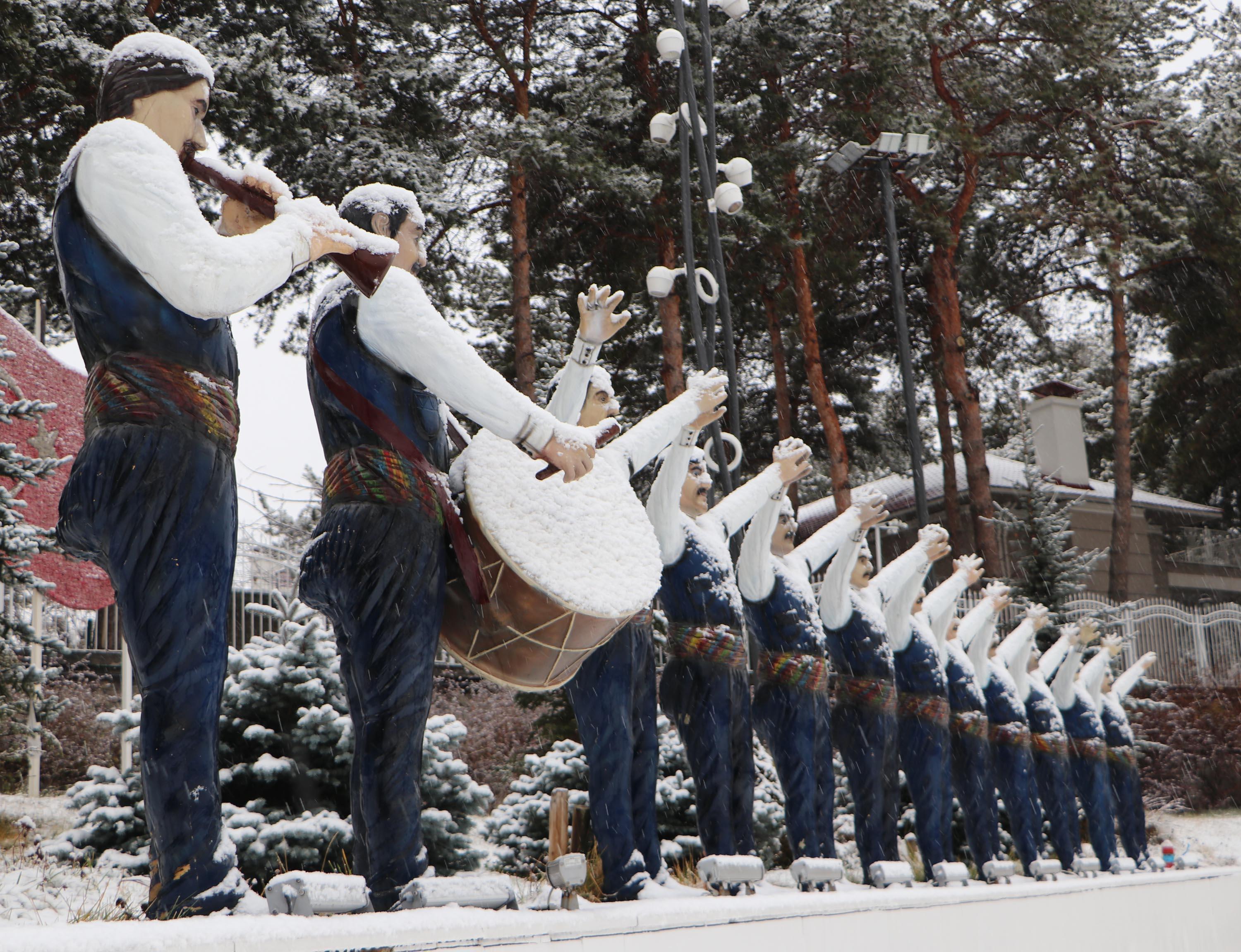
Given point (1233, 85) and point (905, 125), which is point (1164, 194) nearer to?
point (1233, 85)

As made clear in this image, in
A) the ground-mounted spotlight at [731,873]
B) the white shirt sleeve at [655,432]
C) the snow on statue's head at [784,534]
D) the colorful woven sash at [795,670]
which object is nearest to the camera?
the ground-mounted spotlight at [731,873]

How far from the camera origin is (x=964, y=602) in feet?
62.8

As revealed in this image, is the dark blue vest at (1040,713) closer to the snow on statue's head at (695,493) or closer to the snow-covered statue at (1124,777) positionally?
the snow-covered statue at (1124,777)

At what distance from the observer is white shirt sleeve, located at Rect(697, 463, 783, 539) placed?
5801 mm

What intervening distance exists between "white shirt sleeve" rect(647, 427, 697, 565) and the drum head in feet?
4.59

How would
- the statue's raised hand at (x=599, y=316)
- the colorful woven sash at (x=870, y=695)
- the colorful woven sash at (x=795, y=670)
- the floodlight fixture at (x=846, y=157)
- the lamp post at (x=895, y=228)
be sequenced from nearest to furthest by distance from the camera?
the statue's raised hand at (x=599, y=316)
the colorful woven sash at (x=795, y=670)
the colorful woven sash at (x=870, y=695)
the lamp post at (x=895, y=228)
the floodlight fixture at (x=846, y=157)

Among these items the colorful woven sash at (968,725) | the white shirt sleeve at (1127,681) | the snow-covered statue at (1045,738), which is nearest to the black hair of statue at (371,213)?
the colorful woven sash at (968,725)

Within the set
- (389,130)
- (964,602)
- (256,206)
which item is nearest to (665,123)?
(389,130)

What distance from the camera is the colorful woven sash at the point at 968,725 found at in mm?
7926

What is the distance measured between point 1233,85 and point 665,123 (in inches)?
658

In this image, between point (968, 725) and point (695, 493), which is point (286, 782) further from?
point (968, 725)

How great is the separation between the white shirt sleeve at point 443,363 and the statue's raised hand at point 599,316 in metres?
0.66

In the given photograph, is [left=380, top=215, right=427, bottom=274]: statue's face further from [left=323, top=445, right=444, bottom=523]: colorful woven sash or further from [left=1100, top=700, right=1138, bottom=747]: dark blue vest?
[left=1100, top=700, right=1138, bottom=747]: dark blue vest

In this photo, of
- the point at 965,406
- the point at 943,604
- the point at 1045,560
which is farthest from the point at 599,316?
the point at 965,406
